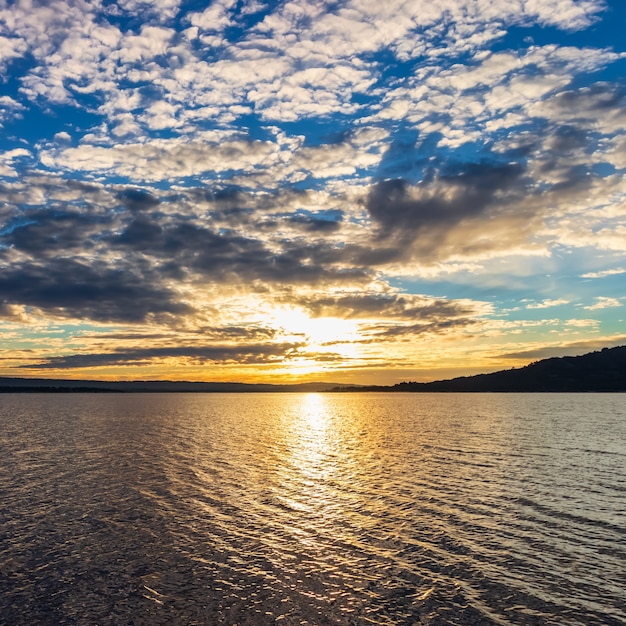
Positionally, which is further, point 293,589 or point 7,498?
point 7,498

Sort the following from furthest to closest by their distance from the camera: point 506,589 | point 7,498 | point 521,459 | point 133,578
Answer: point 521,459 < point 7,498 < point 133,578 < point 506,589

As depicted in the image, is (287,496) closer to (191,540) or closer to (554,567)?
(191,540)

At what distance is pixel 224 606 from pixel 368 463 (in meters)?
43.2

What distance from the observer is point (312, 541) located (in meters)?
31.3

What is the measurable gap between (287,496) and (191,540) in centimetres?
1419

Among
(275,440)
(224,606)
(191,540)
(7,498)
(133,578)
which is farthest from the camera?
(275,440)

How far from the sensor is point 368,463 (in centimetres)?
6353

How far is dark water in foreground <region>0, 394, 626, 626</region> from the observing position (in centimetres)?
2205

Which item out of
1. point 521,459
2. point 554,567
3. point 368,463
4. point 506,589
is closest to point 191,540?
point 506,589

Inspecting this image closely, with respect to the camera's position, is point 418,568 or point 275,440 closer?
point 418,568

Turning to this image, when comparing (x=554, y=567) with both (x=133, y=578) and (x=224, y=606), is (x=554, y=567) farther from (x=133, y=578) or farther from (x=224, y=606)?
(x=133, y=578)

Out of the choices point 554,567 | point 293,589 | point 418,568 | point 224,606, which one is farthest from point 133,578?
point 554,567

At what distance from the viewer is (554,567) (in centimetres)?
2627

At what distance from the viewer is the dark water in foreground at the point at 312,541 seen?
22047mm
